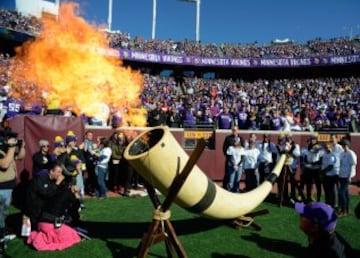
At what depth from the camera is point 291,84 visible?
3553 centimetres

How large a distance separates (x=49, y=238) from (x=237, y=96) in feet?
76.9

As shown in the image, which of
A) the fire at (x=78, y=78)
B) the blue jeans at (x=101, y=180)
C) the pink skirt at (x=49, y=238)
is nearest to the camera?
the pink skirt at (x=49, y=238)

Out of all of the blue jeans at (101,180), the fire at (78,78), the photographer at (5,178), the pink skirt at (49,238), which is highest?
the fire at (78,78)

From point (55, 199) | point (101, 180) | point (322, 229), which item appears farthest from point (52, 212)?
point (322, 229)

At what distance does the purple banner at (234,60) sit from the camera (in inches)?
1427

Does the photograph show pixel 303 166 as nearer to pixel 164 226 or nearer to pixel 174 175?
pixel 164 226

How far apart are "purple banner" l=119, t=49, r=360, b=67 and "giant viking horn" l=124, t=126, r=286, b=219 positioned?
30796mm

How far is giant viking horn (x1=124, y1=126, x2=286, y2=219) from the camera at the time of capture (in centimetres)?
516

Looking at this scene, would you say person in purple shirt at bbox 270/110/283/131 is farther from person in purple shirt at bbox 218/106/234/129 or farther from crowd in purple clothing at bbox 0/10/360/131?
person in purple shirt at bbox 218/106/234/129

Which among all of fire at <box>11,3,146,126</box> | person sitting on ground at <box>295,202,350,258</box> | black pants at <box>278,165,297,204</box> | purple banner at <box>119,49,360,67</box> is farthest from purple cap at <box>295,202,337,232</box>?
purple banner at <box>119,49,360,67</box>

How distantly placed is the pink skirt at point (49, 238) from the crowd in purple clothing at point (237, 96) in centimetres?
679

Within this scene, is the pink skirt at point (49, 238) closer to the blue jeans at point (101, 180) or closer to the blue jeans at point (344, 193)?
the blue jeans at point (101, 180)

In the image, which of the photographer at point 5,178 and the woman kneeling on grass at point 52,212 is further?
the woman kneeling on grass at point 52,212

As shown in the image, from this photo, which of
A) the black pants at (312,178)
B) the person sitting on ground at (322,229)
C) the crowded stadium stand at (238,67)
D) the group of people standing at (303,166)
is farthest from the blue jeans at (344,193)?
the crowded stadium stand at (238,67)
